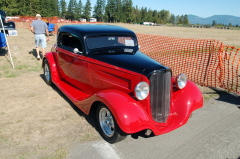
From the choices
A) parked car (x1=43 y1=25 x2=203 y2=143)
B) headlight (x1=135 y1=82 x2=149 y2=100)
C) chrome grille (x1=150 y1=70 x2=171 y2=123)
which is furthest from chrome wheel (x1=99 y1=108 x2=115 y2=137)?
chrome grille (x1=150 y1=70 x2=171 y2=123)

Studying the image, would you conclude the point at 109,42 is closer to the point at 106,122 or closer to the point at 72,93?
the point at 72,93

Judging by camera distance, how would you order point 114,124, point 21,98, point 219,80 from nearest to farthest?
point 114,124 < point 21,98 < point 219,80

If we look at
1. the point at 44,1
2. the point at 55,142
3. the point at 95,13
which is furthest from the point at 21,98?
the point at 95,13

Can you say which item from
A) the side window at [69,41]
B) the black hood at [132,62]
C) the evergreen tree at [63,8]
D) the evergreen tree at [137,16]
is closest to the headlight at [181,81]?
the black hood at [132,62]

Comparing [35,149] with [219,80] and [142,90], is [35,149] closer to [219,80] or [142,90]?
[142,90]

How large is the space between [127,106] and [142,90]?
1.16ft

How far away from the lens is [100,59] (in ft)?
12.0

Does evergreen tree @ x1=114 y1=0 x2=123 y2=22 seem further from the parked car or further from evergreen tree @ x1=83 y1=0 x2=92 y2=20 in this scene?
the parked car

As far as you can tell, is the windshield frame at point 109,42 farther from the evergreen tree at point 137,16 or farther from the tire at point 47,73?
the evergreen tree at point 137,16

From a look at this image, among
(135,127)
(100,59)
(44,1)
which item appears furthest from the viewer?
(44,1)

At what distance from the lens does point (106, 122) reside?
3336 mm

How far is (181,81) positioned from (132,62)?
1107mm

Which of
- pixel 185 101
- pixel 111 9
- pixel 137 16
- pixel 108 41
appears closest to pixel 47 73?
pixel 108 41

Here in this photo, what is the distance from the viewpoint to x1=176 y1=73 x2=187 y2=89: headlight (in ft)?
12.1
